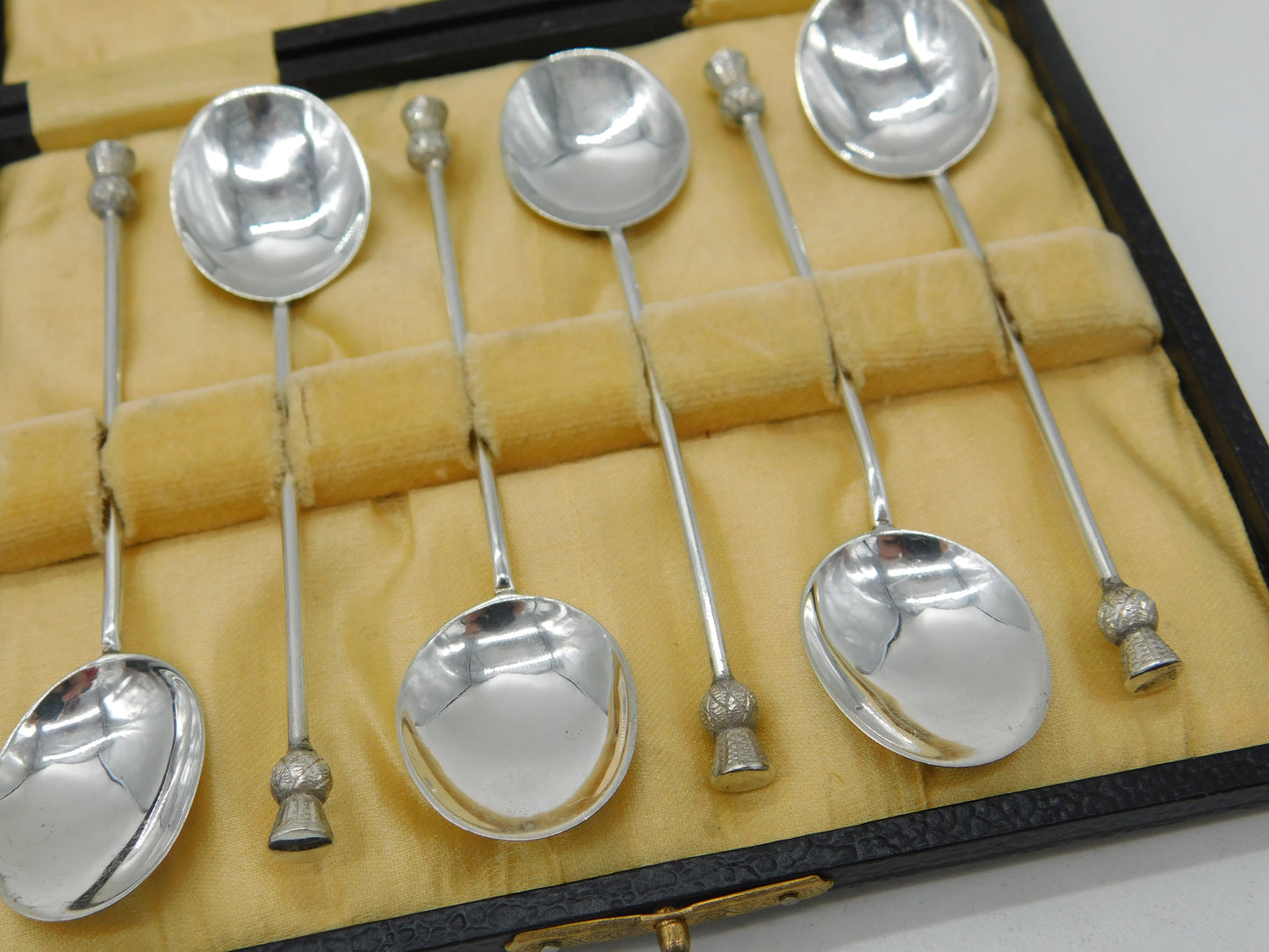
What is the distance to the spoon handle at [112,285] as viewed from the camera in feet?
2.03

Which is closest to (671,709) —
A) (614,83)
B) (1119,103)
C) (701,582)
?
(701,582)

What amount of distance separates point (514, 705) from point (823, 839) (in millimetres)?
193

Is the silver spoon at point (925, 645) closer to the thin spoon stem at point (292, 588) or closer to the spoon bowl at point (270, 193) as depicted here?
the thin spoon stem at point (292, 588)

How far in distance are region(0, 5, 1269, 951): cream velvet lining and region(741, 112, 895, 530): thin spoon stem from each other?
1 centimetres

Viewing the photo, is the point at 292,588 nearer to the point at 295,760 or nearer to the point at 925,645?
the point at 295,760

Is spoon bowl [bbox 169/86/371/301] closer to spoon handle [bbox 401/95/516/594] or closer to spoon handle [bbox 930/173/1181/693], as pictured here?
spoon handle [bbox 401/95/516/594]

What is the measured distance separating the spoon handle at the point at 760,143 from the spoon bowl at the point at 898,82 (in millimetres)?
52

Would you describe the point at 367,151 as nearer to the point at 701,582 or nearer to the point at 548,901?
the point at 701,582

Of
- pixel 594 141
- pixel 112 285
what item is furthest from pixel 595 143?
pixel 112 285

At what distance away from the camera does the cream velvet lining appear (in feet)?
1.81

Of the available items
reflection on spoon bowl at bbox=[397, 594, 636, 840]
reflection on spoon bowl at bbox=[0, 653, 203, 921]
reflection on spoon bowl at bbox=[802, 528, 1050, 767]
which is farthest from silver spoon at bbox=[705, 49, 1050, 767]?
reflection on spoon bowl at bbox=[0, 653, 203, 921]

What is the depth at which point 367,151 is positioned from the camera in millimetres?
801

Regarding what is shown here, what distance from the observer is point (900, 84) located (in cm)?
80

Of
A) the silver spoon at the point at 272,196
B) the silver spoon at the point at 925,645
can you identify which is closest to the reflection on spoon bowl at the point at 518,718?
the silver spoon at the point at 925,645
